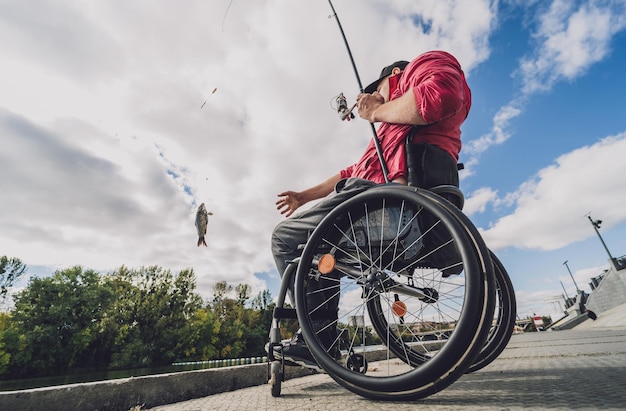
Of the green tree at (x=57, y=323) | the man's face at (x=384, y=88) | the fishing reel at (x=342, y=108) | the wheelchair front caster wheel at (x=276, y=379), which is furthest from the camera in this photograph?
the green tree at (x=57, y=323)

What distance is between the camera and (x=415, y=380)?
100 cm

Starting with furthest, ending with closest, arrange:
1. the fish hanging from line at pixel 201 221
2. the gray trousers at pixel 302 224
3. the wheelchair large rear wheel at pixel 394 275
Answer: the fish hanging from line at pixel 201 221 → the gray trousers at pixel 302 224 → the wheelchair large rear wheel at pixel 394 275

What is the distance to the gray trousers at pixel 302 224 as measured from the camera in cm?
160

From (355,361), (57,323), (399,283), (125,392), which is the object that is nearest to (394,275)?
(399,283)

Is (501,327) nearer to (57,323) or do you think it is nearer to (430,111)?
(430,111)

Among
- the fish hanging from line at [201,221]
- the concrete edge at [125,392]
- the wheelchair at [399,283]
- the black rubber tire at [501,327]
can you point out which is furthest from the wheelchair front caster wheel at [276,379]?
the fish hanging from line at [201,221]

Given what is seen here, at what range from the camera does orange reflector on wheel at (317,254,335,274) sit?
58.9 inches

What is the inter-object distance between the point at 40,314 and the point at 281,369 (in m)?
45.4

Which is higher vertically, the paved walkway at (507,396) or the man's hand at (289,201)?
the man's hand at (289,201)

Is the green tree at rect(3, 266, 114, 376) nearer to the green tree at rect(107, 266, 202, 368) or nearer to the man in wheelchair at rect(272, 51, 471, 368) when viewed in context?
the green tree at rect(107, 266, 202, 368)

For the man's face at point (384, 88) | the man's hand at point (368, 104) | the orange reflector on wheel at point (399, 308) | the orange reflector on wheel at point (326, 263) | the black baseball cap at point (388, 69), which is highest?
the black baseball cap at point (388, 69)

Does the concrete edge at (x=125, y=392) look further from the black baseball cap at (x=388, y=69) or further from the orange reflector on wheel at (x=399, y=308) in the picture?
the black baseball cap at (x=388, y=69)

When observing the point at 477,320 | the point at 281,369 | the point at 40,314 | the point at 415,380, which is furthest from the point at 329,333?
the point at 40,314

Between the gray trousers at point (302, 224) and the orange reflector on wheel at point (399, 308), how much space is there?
1.96 ft
